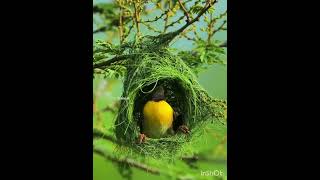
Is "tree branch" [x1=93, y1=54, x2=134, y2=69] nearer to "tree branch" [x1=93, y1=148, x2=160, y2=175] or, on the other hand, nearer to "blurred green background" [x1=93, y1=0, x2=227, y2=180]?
"blurred green background" [x1=93, y1=0, x2=227, y2=180]

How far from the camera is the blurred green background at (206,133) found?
2.88 m

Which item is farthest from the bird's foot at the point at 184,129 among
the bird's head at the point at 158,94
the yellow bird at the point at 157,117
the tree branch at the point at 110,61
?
the tree branch at the point at 110,61

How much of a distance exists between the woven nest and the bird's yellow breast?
0.11 ft

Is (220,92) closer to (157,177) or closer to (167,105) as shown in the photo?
(167,105)

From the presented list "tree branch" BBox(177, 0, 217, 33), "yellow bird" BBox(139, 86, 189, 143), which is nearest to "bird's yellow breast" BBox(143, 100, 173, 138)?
"yellow bird" BBox(139, 86, 189, 143)

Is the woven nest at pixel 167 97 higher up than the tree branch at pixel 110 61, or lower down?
lower down

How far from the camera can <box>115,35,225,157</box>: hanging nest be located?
2.84m

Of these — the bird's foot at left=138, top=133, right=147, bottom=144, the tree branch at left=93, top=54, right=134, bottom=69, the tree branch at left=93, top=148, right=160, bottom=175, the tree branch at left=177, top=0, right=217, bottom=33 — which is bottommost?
the tree branch at left=93, top=148, right=160, bottom=175

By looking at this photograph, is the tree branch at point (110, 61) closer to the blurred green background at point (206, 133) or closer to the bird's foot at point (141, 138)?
the blurred green background at point (206, 133)

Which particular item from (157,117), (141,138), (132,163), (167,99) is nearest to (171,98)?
(167,99)

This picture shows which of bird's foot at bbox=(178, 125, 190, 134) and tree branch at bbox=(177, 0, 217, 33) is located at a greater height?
tree branch at bbox=(177, 0, 217, 33)

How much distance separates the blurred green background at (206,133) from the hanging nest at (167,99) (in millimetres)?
49

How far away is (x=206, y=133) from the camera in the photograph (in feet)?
9.51

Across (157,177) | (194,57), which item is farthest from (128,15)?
(157,177)
